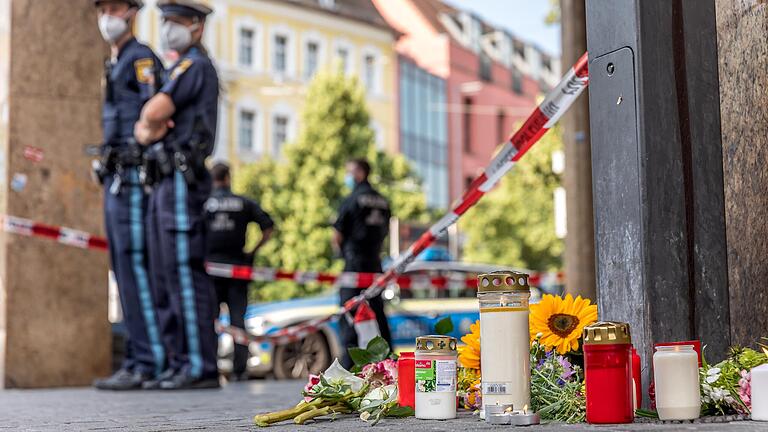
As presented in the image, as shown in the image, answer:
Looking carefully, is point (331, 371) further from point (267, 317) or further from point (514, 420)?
point (267, 317)

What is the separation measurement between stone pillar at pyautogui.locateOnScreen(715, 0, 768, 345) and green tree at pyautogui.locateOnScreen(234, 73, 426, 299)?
102 feet

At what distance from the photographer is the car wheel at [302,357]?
12.9 meters

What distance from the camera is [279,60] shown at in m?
45.7

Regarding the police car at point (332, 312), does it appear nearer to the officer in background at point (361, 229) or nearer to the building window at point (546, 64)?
the officer in background at point (361, 229)

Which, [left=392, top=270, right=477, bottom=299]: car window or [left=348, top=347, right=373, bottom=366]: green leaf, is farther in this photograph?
[left=392, top=270, right=477, bottom=299]: car window

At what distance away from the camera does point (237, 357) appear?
1149 centimetres

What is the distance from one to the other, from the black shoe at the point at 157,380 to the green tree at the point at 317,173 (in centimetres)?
2685

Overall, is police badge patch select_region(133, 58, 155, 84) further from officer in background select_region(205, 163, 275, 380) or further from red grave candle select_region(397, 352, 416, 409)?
red grave candle select_region(397, 352, 416, 409)

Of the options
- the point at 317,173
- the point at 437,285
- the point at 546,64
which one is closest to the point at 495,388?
the point at 437,285

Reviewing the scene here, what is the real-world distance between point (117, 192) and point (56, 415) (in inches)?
133

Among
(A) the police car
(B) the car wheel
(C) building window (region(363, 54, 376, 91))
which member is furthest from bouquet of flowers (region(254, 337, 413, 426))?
(C) building window (region(363, 54, 376, 91))

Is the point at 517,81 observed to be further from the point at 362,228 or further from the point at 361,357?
the point at 361,357

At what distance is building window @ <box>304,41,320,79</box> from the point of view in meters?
46.5

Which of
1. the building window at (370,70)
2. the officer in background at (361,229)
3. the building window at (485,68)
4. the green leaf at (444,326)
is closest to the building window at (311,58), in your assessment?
the building window at (370,70)
